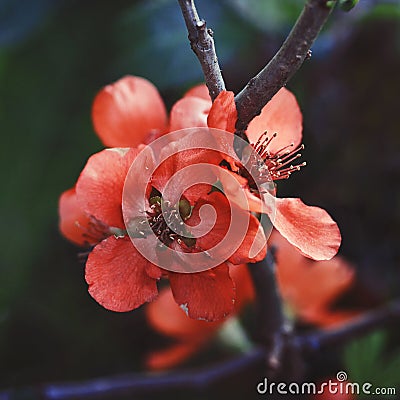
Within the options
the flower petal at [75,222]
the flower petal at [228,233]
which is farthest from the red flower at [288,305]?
the flower petal at [228,233]

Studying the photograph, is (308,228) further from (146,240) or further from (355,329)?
(355,329)

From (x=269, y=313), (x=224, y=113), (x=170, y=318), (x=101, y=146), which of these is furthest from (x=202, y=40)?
(x=101, y=146)

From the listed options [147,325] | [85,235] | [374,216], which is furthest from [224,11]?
[85,235]

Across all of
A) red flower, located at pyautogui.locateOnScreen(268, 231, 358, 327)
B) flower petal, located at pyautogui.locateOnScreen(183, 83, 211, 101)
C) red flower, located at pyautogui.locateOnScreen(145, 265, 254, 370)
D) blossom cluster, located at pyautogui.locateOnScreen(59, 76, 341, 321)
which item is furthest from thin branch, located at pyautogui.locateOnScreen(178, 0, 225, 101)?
red flower, located at pyautogui.locateOnScreen(268, 231, 358, 327)

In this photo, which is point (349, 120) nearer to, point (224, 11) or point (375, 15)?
point (375, 15)

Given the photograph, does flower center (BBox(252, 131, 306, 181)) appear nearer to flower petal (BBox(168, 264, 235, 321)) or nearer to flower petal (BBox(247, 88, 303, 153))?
flower petal (BBox(247, 88, 303, 153))
